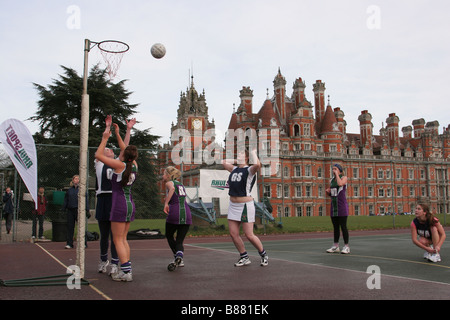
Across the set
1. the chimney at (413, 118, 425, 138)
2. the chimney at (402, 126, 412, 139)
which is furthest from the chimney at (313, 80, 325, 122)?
the chimney at (402, 126, 412, 139)

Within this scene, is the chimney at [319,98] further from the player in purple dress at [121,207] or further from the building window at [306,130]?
the player in purple dress at [121,207]

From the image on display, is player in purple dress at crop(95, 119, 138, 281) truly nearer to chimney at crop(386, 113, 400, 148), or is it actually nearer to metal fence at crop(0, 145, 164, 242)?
metal fence at crop(0, 145, 164, 242)

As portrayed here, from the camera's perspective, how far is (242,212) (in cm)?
788

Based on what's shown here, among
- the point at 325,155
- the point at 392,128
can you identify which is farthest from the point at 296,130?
the point at 392,128

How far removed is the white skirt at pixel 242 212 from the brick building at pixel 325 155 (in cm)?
4952

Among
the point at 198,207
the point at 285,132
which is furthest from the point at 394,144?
the point at 198,207

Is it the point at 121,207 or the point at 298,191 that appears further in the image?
the point at 298,191

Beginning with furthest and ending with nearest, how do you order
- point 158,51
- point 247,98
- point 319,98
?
point 319,98, point 247,98, point 158,51

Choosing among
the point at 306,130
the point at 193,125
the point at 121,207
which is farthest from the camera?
the point at 193,125

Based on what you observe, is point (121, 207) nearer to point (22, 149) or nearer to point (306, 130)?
point (22, 149)

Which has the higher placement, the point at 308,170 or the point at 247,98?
the point at 247,98

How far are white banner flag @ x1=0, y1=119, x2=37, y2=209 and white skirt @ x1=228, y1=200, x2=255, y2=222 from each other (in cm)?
414

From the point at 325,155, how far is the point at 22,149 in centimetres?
6365
